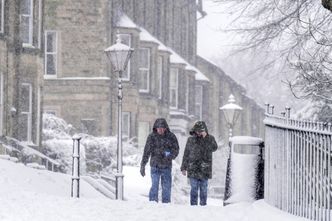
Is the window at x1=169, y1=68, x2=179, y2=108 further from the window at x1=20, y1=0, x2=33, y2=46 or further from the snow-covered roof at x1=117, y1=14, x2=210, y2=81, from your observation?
the window at x1=20, y1=0, x2=33, y2=46

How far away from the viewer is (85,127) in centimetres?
3950

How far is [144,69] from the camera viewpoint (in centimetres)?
4506

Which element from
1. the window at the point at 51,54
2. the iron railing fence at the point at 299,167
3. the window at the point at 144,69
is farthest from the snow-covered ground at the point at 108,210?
the window at the point at 144,69

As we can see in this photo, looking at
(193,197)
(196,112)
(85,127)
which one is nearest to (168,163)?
(193,197)

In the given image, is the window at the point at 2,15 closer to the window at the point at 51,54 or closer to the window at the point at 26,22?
the window at the point at 26,22

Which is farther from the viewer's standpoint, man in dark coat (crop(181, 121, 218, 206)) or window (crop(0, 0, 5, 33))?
window (crop(0, 0, 5, 33))

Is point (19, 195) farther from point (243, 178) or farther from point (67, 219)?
point (243, 178)

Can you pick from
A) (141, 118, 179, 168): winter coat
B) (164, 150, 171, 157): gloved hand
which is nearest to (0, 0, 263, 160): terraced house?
(141, 118, 179, 168): winter coat

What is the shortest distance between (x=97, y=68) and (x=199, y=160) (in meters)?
23.1

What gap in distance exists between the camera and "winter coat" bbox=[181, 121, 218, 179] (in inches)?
676

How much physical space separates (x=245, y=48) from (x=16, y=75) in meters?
11.7

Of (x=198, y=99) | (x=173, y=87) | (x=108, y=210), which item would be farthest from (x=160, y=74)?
(x=108, y=210)

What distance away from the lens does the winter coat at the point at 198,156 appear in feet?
56.3

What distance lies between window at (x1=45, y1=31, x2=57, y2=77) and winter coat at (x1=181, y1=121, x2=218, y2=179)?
75.4 feet
